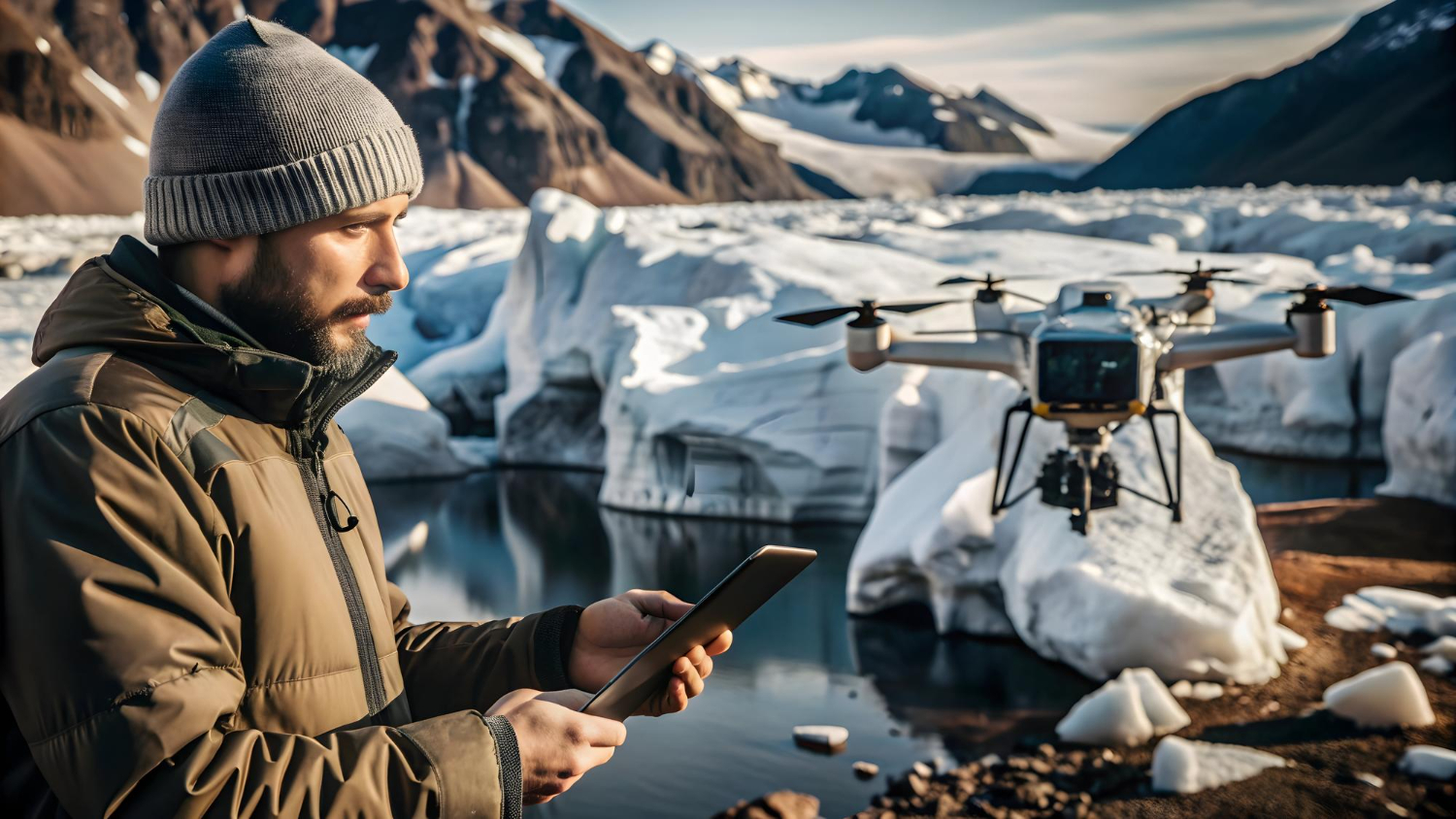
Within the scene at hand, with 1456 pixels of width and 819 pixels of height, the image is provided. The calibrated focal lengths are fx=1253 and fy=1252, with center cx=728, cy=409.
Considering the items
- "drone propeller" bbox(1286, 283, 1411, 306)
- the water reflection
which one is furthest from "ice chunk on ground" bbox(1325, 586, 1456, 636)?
"drone propeller" bbox(1286, 283, 1411, 306)

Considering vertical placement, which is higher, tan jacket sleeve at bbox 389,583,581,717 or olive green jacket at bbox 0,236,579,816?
olive green jacket at bbox 0,236,579,816

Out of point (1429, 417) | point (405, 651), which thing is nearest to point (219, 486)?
point (405, 651)

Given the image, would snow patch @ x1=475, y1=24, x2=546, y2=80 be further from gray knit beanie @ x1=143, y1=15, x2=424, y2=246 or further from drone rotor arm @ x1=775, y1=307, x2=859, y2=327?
gray knit beanie @ x1=143, y1=15, x2=424, y2=246

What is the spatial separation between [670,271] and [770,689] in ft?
26.4

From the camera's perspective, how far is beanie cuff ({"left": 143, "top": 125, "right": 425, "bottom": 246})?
1229mm

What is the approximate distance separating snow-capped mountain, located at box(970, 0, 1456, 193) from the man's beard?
157ft

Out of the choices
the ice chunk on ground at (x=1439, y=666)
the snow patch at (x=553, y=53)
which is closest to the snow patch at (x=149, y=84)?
the snow patch at (x=553, y=53)

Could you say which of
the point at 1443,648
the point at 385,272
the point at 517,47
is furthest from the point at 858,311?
the point at 517,47

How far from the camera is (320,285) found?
129 centimetres

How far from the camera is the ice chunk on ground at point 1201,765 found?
5.49 metres

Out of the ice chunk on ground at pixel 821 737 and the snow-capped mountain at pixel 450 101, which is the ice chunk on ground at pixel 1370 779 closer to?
the ice chunk on ground at pixel 821 737

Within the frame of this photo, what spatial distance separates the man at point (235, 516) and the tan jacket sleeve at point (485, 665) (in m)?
0.09

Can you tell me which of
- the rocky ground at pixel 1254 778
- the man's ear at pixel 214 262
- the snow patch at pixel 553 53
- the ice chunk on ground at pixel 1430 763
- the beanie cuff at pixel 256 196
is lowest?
the rocky ground at pixel 1254 778

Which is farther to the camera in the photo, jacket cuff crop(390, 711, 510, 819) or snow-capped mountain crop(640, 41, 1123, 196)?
snow-capped mountain crop(640, 41, 1123, 196)
